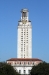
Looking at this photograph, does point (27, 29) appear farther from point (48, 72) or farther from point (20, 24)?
point (48, 72)

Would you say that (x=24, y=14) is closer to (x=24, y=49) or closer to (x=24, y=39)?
(x=24, y=39)

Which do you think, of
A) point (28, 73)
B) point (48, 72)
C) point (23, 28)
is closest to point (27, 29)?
point (23, 28)

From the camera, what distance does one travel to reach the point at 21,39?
491ft

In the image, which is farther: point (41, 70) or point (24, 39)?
point (24, 39)

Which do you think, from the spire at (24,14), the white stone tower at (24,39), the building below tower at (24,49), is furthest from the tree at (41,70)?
the spire at (24,14)

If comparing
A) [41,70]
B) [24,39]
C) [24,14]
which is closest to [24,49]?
[24,39]

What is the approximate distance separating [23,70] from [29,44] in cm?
1419

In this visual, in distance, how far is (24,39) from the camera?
150250 mm

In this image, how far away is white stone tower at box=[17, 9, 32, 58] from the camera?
A: 148 m

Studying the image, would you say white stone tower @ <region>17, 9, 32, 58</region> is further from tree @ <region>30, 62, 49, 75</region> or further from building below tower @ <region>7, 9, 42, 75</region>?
tree @ <region>30, 62, 49, 75</region>

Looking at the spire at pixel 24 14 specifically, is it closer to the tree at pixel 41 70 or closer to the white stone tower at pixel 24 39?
the white stone tower at pixel 24 39

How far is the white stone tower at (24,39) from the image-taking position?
485 feet

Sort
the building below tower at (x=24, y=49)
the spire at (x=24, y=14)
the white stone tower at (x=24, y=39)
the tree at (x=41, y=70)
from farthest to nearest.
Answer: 1. the spire at (x=24, y=14)
2. the white stone tower at (x=24, y=39)
3. the building below tower at (x=24, y=49)
4. the tree at (x=41, y=70)

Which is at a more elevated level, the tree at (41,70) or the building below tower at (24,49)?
the building below tower at (24,49)
